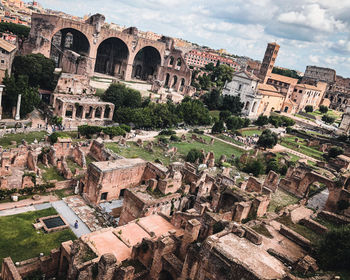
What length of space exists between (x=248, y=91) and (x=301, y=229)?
53.4m

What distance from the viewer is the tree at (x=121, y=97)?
49.8 m

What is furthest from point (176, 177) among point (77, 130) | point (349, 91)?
point (349, 91)

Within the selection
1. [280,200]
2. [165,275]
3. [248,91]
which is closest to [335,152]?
[280,200]

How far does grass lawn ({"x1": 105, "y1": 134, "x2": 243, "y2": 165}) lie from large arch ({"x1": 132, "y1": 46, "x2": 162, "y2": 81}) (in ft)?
116

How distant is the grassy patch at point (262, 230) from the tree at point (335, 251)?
2810 millimetres

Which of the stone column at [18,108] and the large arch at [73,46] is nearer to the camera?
the stone column at [18,108]

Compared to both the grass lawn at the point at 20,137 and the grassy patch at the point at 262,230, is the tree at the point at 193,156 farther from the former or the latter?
the grassy patch at the point at 262,230

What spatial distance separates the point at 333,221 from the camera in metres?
22.9

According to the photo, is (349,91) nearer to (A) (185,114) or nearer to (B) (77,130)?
(A) (185,114)

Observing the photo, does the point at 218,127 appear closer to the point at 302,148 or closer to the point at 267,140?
the point at 267,140

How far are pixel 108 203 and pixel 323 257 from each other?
16818 mm

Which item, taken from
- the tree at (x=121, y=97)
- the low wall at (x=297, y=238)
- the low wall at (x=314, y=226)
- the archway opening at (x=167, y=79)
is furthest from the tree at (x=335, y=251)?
the archway opening at (x=167, y=79)

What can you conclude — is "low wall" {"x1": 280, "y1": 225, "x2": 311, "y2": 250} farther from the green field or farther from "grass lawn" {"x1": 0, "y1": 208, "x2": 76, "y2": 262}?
the green field

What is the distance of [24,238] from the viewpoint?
1922cm
